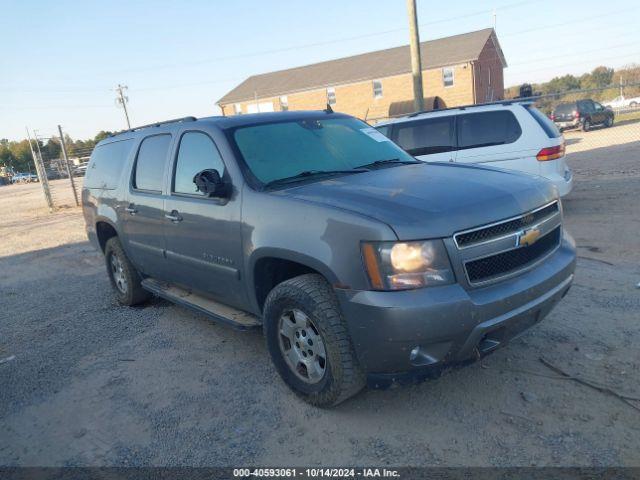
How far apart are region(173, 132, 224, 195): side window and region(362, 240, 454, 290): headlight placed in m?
1.60

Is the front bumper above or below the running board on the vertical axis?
above

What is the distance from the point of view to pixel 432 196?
2967 mm

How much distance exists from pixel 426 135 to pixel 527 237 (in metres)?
5.71

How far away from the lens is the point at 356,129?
14.6 feet

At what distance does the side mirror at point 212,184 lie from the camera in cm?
350

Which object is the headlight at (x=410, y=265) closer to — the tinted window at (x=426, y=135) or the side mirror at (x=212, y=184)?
the side mirror at (x=212, y=184)

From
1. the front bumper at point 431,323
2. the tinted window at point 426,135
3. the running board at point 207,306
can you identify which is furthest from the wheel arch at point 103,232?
the tinted window at point 426,135

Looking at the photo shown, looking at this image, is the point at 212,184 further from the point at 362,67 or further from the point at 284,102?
the point at 284,102

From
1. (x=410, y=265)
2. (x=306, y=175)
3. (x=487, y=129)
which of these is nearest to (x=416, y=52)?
(x=487, y=129)

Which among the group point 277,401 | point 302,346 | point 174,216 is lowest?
point 277,401

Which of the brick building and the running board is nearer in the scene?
the running board

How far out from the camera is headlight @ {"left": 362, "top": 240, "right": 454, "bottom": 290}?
2674mm

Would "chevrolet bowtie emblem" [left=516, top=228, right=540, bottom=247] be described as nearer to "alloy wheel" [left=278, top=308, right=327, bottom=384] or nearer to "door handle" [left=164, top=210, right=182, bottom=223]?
"alloy wheel" [left=278, top=308, right=327, bottom=384]

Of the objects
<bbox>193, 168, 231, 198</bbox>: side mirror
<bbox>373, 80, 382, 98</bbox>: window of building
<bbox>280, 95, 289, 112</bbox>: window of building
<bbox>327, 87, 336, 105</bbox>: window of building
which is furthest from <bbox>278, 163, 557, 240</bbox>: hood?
<bbox>280, 95, 289, 112</bbox>: window of building
